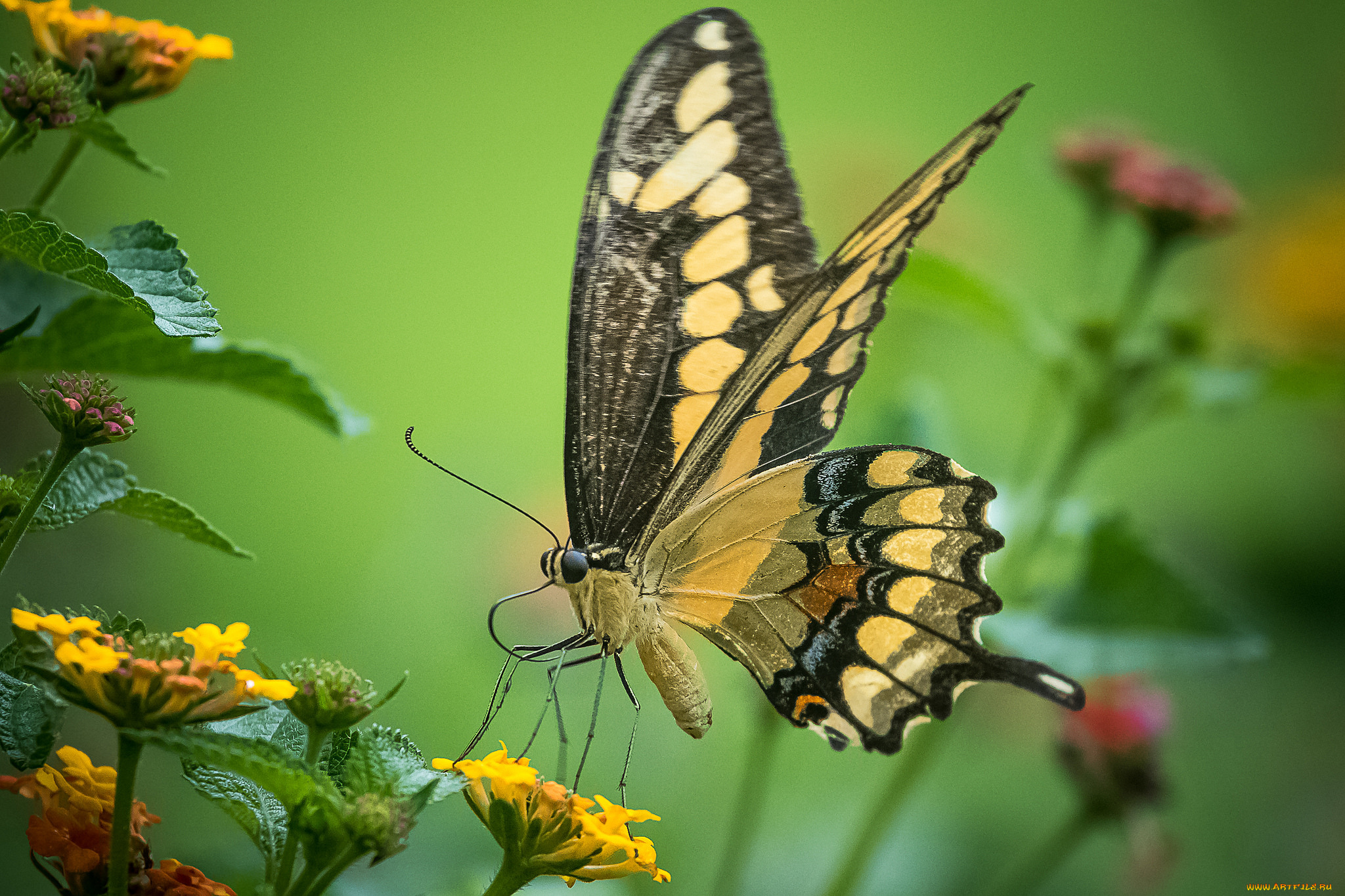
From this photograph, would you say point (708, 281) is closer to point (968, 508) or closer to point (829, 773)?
point (968, 508)

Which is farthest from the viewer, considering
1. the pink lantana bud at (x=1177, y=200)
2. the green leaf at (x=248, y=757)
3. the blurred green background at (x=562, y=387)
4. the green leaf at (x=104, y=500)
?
the blurred green background at (x=562, y=387)

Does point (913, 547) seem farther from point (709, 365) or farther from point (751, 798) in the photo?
point (751, 798)

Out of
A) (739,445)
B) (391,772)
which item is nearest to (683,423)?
(739,445)

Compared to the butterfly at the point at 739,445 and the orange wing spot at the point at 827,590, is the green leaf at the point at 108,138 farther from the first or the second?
the orange wing spot at the point at 827,590

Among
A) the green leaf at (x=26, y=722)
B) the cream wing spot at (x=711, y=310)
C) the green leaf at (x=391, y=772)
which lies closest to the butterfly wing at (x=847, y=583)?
the cream wing spot at (x=711, y=310)

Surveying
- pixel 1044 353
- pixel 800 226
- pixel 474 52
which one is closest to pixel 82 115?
pixel 800 226

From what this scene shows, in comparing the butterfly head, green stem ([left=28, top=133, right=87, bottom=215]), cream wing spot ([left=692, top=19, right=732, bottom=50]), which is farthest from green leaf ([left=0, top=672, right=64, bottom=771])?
cream wing spot ([left=692, top=19, right=732, bottom=50])

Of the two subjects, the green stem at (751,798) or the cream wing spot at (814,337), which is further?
the green stem at (751,798)
